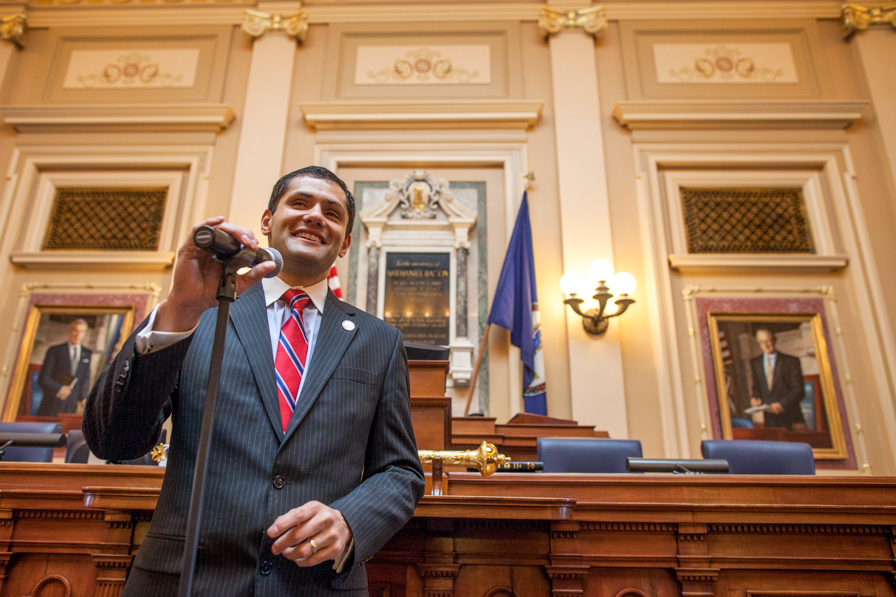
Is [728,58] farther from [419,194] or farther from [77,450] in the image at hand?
[77,450]

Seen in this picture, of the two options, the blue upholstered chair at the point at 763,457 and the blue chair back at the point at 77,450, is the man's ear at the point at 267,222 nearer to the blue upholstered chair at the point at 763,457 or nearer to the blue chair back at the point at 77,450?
the blue chair back at the point at 77,450

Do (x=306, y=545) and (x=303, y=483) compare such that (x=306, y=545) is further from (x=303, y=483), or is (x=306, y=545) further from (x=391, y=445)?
(x=391, y=445)

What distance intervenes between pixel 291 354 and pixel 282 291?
18 cm

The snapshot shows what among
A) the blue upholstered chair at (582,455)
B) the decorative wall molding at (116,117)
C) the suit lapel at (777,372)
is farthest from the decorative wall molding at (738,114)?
the decorative wall molding at (116,117)

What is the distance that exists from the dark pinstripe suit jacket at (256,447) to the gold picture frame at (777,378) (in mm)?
3896

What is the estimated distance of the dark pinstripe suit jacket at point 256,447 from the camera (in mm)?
1062

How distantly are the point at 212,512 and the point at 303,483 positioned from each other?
16 cm

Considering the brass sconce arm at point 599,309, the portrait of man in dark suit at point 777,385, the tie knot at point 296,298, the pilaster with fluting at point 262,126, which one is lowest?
the tie knot at point 296,298

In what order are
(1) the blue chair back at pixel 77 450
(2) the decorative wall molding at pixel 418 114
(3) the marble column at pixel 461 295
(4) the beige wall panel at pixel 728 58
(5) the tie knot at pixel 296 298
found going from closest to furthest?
(5) the tie knot at pixel 296 298, (1) the blue chair back at pixel 77 450, (3) the marble column at pixel 461 295, (2) the decorative wall molding at pixel 418 114, (4) the beige wall panel at pixel 728 58

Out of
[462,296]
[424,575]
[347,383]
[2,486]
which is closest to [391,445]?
[347,383]

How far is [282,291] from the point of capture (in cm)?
140

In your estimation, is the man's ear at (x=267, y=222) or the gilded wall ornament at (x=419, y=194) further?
the gilded wall ornament at (x=419, y=194)

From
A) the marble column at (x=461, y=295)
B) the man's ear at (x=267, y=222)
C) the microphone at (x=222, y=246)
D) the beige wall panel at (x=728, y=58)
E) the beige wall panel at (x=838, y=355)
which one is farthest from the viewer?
the beige wall panel at (x=728, y=58)

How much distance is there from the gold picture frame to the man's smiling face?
155 inches
